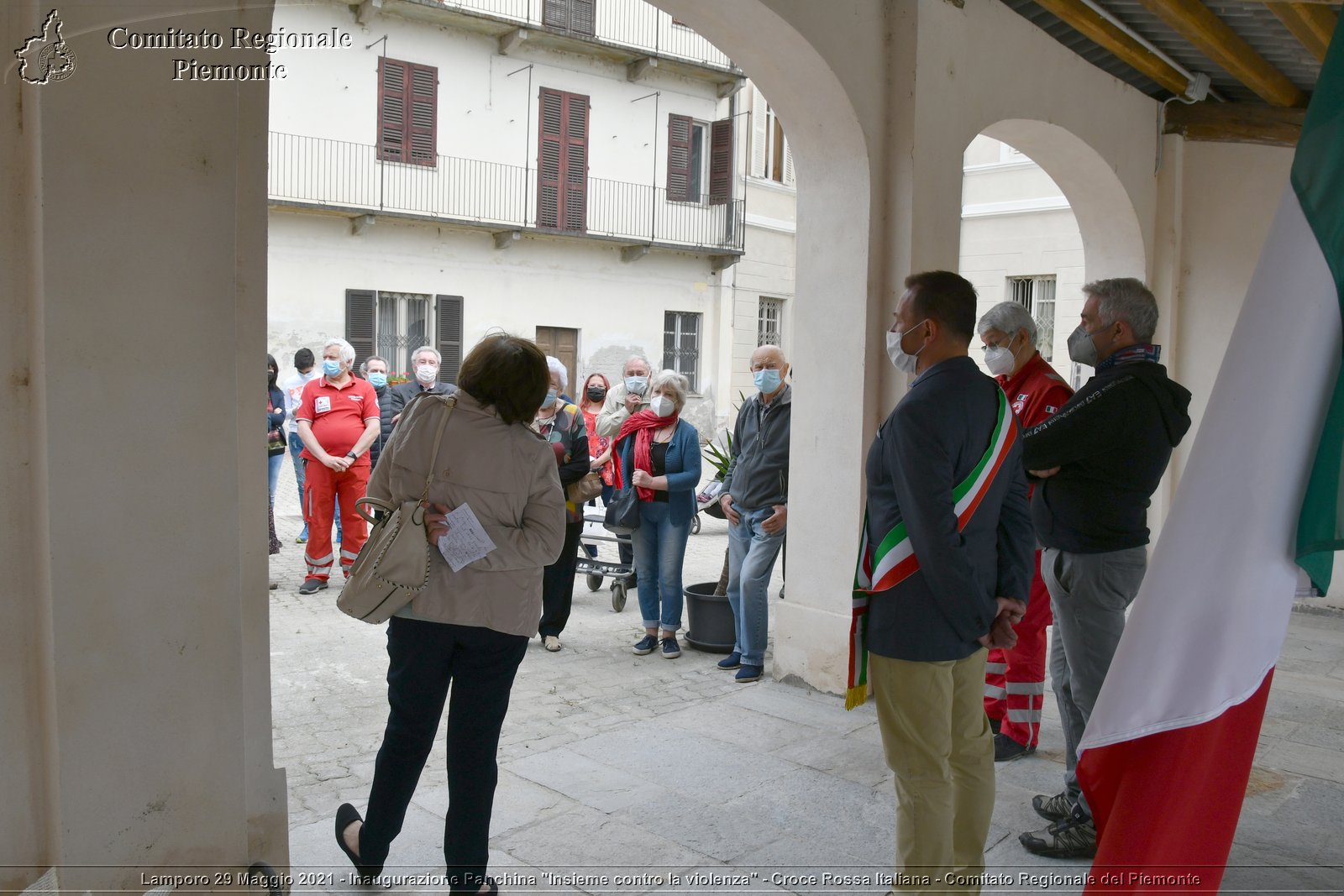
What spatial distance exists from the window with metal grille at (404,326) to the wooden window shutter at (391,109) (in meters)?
2.37

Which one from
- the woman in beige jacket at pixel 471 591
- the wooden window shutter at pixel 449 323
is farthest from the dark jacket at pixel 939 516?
the wooden window shutter at pixel 449 323

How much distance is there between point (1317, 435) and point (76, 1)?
268cm

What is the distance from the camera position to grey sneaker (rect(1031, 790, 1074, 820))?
369 cm

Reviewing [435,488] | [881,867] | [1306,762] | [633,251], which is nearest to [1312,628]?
[1306,762]

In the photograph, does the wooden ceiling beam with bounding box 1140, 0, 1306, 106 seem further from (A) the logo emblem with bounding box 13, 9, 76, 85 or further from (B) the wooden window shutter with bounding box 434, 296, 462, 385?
(B) the wooden window shutter with bounding box 434, 296, 462, 385

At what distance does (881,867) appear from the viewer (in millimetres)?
3406

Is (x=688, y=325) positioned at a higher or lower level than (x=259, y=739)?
higher

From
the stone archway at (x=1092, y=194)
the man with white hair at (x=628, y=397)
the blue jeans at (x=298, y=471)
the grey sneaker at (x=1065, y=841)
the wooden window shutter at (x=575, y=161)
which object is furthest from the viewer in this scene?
the wooden window shutter at (x=575, y=161)

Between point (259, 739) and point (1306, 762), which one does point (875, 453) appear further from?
point (1306, 762)

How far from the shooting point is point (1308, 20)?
18.2 feet

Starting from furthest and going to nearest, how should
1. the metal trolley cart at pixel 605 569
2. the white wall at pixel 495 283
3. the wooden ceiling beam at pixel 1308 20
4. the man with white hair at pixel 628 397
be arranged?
1. the white wall at pixel 495 283
2. the metal trolley cart at pixel 605 569
3. the man with white hair at pixel 628 397
4. the wooden ceiling beam at pixel 1308 20

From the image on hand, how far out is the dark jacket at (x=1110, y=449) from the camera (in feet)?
11.3

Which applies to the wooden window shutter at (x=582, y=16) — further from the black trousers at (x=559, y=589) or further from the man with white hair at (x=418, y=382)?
the black trousers at (x=559, y=589)

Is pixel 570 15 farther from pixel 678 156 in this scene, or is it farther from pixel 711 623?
pixel 711 623
